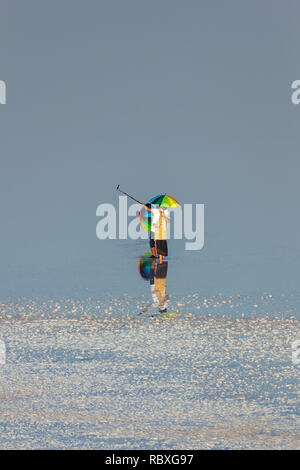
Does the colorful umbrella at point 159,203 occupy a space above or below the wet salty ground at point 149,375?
above

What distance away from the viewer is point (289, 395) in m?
7.72

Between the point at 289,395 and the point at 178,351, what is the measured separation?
6.54ft

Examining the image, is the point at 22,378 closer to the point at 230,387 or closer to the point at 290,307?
the point at 230,387

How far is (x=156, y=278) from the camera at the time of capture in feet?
49.4

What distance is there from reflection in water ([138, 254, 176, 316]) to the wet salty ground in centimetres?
21

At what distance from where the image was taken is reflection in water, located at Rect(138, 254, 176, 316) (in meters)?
12.3

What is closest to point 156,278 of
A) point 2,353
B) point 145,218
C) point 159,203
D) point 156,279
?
point 156,279

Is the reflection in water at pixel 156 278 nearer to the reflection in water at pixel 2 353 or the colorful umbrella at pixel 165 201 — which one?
the colorful umbrella at pixel 165 201

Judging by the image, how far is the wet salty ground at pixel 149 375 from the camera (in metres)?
6.71

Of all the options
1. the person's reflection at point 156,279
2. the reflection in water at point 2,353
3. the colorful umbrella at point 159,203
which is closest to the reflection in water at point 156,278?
the person's reflection at point 156,279

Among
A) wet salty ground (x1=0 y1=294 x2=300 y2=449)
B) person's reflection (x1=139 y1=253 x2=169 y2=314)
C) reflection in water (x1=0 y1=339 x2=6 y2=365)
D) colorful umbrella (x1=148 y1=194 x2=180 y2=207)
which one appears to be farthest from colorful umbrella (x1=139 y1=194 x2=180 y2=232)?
reflection in water (x1=0 y1=339 x2=6 y2=365)

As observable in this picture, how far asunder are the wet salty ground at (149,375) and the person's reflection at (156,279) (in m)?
0.23
